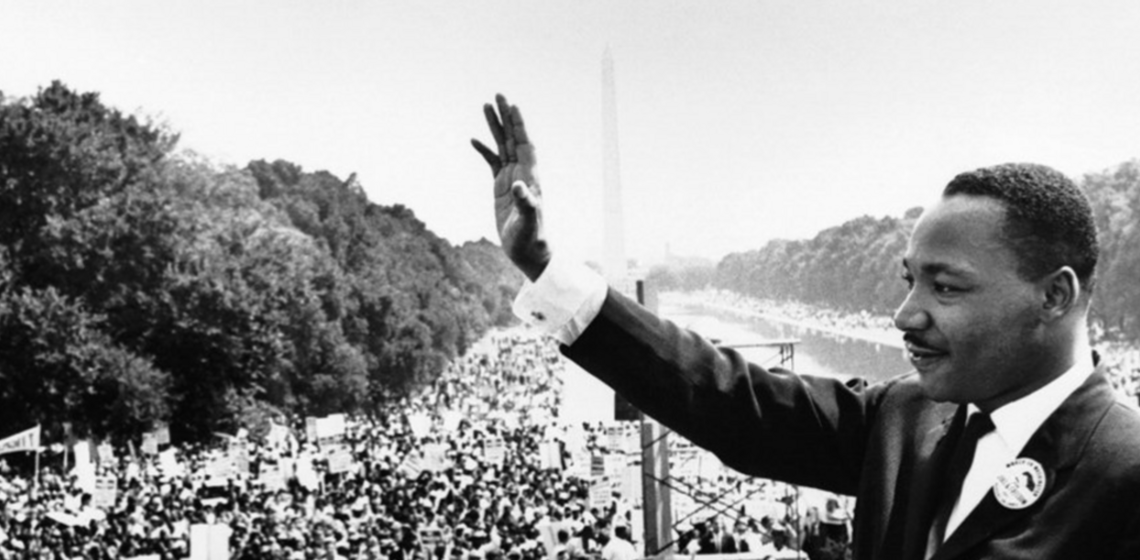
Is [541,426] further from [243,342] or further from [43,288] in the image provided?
[43,288]

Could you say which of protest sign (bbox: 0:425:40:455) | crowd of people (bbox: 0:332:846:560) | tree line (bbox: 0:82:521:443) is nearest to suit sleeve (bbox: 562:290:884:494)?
crowd of people (bbox: 0:332:846:560)

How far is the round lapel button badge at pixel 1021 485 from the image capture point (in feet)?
5.50

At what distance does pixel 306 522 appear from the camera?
669 inches

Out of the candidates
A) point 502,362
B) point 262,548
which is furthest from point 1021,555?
point 502,362

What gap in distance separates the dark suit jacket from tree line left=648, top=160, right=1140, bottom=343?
0.25 metres

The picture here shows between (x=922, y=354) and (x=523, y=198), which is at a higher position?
(x=523, y=198)

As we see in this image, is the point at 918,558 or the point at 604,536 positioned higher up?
the point at 918,558

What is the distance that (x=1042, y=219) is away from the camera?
171 cm

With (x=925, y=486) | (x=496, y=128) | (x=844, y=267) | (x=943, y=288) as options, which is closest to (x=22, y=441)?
(x=496, y=128)

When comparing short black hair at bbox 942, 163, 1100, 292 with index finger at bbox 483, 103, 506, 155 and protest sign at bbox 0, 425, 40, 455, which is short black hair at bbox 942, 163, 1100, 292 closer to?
index finger at bbox 483, 103, 506, 155

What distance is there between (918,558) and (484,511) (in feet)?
54.4

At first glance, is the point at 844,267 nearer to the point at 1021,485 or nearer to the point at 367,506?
the point at 367,506

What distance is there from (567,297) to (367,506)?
17.1 m

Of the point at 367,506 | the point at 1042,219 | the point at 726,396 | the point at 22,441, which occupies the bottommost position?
the point at 367,506
